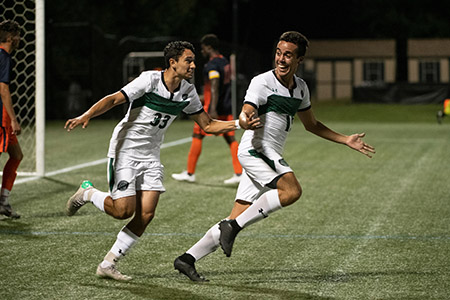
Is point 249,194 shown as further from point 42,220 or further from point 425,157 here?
point 425,157

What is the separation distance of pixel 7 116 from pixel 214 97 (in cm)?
373

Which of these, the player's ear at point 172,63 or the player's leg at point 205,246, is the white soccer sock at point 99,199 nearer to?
the player's leg at point 205,246

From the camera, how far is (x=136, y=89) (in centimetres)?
602

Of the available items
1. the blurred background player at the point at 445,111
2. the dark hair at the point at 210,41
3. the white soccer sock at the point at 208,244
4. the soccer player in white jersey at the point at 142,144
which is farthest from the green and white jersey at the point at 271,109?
the blurred background player at the point at 445,111

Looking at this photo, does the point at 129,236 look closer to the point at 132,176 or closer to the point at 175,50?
the point at 132,176

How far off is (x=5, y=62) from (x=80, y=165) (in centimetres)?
632

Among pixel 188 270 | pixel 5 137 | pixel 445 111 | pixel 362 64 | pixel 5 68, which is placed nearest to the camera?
pixel 188 270

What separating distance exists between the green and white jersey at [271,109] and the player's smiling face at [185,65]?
1.52 feet

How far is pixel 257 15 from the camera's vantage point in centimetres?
5997

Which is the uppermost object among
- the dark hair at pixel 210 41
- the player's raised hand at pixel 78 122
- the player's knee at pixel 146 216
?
the dark hair at pixel 210 41

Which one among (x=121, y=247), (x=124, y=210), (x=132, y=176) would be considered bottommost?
(x=121, y=247)

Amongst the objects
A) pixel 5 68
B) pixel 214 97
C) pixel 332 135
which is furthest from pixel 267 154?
pixel 214 97

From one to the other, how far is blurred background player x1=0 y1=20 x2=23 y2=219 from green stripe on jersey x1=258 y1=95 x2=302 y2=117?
323 cm

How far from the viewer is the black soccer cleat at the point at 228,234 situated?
19.1ft
